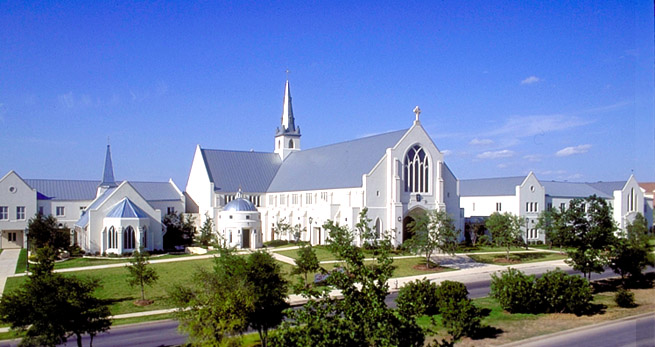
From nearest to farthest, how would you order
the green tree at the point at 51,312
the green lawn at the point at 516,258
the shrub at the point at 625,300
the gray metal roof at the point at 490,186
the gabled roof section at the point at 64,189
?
the green tree at the point at 51,312 < the shrub at the point at 625,300 < the green lawn at the point at 516,258 < the gabled roof section at the point at 64,189 < the gray metal roof at the point at 490,186

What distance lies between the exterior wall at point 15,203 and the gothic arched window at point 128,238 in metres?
16.6

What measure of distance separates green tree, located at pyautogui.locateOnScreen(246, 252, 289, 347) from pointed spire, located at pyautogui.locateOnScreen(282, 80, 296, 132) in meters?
60.2

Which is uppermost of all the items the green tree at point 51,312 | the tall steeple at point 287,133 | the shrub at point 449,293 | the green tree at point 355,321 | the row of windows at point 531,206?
the tall steeple at point 287,133

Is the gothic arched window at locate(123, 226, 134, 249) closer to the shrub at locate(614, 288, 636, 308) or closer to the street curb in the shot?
the street curb

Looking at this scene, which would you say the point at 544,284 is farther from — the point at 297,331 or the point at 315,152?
the point at 315,152

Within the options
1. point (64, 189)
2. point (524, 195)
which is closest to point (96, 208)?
point (64, 189)

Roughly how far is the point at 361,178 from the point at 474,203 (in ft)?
91.3

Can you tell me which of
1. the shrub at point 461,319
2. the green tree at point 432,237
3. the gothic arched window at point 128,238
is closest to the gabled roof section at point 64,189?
the gothic arched window at point 128,238

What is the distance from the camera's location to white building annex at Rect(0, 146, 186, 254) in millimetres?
55062

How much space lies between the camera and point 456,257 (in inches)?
2040

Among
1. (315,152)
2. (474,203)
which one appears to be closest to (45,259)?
(315,152)

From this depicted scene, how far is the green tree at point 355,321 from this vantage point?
12.3 meters

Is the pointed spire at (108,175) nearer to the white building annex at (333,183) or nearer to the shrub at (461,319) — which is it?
the white building annex at (333,183)

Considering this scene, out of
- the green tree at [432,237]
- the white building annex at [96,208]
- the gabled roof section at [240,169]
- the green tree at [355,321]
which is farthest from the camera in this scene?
the gabled roof section at [240,169]
